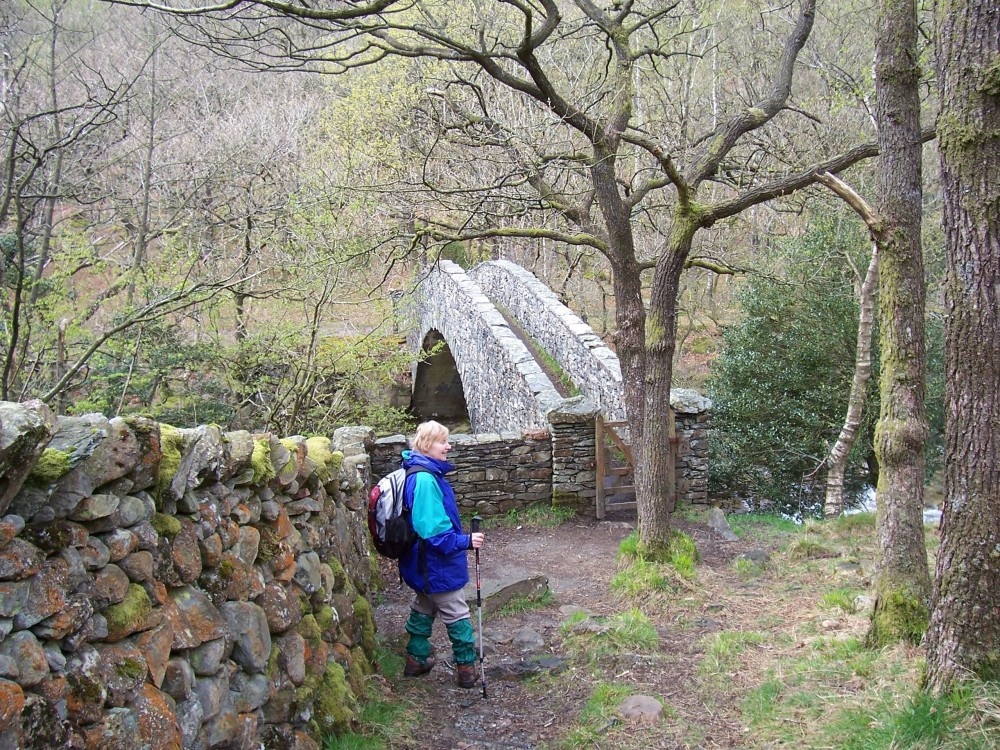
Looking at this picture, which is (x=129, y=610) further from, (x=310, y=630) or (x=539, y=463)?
(x=539, y=463)

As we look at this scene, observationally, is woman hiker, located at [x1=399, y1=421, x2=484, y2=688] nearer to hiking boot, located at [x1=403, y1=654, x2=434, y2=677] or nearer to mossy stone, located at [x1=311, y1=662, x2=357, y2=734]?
hiking boot, located at [x1=403, y1=654, x2=434, y2=677]

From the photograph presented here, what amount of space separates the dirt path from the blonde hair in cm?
139

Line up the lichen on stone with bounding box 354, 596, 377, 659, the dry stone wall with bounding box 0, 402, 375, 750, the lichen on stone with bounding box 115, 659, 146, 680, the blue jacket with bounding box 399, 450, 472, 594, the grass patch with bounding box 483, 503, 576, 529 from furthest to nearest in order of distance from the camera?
the grass patch with bounding box 483, 503, 576, 529 < the lichen on stone with bounding box 354, 596, 377, 659 < the blue jacket with bounding box 399, 450, 472, 594 < the lichen on stone with bounding box 115, 659, 146, 680 < the dry stone wall with bounding box 0, 402, 375, 750

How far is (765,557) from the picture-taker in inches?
291

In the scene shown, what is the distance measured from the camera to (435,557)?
4.63m

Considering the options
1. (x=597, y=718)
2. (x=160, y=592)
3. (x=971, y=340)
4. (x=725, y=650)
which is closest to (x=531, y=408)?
(x=725, y=650)

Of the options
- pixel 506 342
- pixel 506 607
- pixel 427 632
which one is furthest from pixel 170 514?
pixel 506 342

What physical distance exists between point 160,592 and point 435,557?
2.20m

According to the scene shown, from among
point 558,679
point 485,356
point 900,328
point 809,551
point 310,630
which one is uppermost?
point 485,356

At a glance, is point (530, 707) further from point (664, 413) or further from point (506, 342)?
point (506, 342)

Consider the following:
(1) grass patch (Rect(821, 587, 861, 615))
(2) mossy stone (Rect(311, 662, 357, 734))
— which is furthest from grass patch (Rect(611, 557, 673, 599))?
(2) mossy stone (Rect(311, 662, 357, 734))

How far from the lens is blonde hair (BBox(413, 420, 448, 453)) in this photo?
460cm

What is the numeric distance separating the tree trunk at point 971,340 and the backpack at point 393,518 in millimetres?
2596

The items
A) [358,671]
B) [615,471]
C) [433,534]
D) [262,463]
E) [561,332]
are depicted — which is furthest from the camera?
[561,332]
